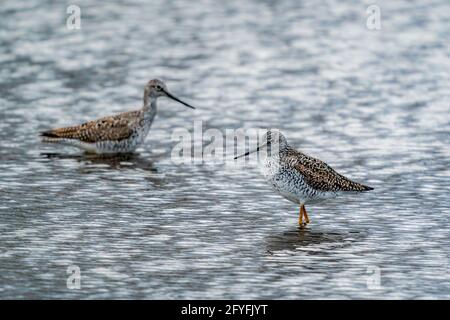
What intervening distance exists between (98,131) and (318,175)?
5346mm

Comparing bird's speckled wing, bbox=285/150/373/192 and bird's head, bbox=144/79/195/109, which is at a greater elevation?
bird's head, bbox=144/79/195/109

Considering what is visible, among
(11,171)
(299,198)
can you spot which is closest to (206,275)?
(299,198)

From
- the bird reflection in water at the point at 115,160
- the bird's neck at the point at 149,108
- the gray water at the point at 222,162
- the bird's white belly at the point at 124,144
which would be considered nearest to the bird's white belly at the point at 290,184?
the gray water at the point at 222,162

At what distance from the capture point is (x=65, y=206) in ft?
52.1

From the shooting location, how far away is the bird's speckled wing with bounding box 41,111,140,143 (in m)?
19.2

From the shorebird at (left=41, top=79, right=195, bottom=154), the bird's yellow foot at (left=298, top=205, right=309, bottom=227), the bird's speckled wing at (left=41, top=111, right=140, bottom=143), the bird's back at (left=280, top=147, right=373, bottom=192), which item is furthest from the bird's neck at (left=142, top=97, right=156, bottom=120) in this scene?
the bird's yellow foot at (left=298, top=205, right=309, bottom=227)

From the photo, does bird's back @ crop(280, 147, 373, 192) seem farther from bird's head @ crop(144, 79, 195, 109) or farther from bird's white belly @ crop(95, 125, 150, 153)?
bird's head @ crop(144, 79, 195, 109)

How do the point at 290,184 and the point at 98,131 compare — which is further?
the point at 98,131

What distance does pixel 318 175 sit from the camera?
49.9 feet

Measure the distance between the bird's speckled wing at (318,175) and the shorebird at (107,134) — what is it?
446cm

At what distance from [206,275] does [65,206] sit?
356 cm

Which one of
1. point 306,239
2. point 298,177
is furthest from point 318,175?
point 306,239

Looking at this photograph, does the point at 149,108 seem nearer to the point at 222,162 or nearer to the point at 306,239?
A: the point at 222,162

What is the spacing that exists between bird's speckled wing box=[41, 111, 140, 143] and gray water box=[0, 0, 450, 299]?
0.37 meters
